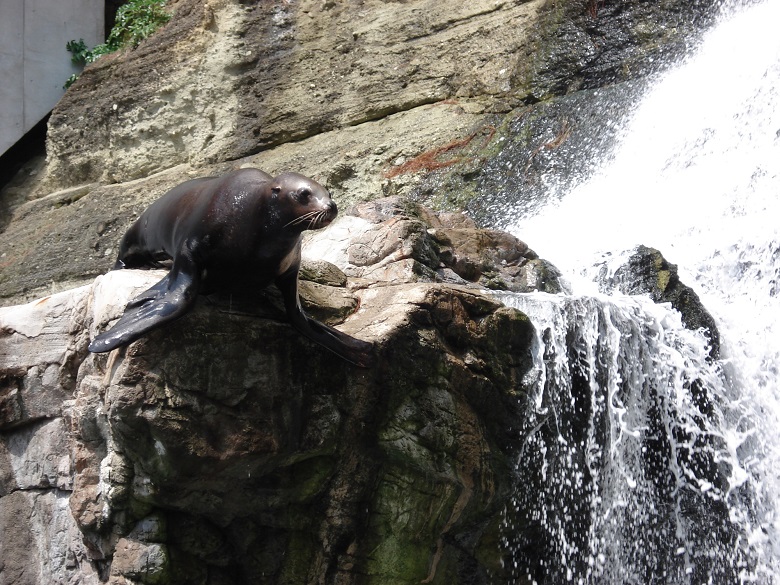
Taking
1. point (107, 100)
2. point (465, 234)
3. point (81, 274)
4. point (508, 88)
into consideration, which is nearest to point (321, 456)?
point (465, 234)

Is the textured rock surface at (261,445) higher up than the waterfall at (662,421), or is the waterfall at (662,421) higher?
the textured rock surface at (261,445)

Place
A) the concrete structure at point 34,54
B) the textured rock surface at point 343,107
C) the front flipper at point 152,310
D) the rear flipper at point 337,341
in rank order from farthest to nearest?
the concrete structure at point 34,54 < the textured rock surface at point 343,107 < the rear flipper at point 337,341 < the front flipper at point 152,310

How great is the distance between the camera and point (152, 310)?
3.28 m

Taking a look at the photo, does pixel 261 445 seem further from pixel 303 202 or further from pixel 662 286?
pixel 662 286

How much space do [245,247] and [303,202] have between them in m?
0.29

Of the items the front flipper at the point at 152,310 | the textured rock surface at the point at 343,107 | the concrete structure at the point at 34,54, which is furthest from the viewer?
the concrete structure at the point at 34,54

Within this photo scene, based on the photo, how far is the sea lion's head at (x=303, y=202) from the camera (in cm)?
337

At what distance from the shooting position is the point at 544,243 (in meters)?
6.44

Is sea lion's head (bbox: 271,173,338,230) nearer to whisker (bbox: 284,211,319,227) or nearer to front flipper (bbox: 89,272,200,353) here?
whisker (bbox: 284,211,319,227)

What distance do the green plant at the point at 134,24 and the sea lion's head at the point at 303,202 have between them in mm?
8078

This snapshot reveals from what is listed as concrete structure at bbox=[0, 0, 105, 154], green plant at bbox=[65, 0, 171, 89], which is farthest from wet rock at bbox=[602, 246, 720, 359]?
concrete structure at bbox=[0, 0, 105, 154]

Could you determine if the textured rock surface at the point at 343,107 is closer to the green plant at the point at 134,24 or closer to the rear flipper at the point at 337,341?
the green plant at the point at 134,24

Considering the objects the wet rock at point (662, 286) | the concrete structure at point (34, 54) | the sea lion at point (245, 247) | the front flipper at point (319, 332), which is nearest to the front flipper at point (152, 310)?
the sea lion at point (245, 247)

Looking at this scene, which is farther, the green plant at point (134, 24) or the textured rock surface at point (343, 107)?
the green plant at point (134, 24)
